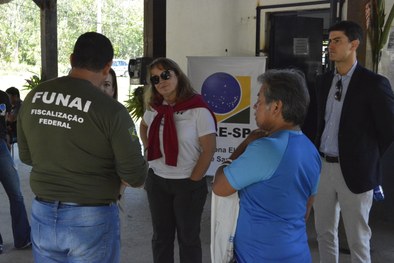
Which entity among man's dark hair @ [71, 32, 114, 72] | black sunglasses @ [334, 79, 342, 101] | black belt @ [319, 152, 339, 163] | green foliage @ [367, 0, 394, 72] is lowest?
black belt @ [319, 152, 339, 163]

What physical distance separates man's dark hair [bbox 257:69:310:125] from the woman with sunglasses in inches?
44.2

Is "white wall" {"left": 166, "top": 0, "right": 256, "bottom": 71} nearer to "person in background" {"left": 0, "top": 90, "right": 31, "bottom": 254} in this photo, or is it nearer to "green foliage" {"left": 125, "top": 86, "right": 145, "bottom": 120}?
"green foliage" {"left": 125, "top": 86, "right": 145, "bottom": 120}

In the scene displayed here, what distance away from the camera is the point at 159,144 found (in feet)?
9.58

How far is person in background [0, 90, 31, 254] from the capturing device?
3760 mm

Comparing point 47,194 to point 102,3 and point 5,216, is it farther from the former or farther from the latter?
point 102,3

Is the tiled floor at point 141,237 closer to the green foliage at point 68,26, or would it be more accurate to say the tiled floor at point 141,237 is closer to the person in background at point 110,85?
the person in background at point 110,85

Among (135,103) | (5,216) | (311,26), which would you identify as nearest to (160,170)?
(5,216)

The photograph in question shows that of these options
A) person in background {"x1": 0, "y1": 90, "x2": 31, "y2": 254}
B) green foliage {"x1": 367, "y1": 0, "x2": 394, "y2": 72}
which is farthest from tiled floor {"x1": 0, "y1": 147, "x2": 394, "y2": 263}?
green foliage {"x1": 367, "y1": 0, "x2": 394, "y2": 72}

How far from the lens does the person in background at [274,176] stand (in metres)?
1.70

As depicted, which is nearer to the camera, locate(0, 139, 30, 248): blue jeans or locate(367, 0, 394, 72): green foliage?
locate(0, 139, 30, 248): blue jeans

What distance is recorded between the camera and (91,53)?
6.43 ft

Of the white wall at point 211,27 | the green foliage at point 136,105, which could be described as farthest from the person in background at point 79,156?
the white wall at point 211,27

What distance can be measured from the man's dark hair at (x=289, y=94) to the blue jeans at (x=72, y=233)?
86 cm

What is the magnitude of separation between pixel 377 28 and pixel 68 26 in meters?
28.7
